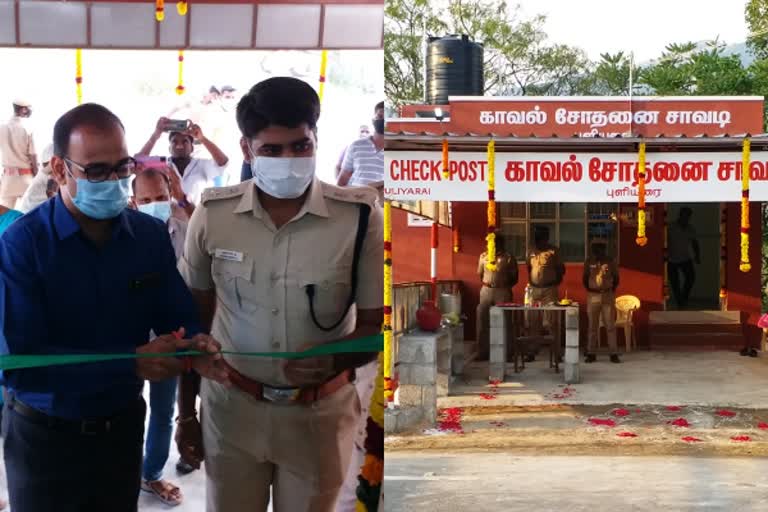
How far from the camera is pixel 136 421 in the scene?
48.4 inches

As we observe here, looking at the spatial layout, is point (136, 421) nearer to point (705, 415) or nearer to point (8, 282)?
point (8, 282)

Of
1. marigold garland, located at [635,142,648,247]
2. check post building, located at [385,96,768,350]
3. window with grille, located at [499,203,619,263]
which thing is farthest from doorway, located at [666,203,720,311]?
marigold garland, located at [635,142,648,247]

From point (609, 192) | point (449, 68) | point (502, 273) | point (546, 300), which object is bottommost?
point (546, 300)

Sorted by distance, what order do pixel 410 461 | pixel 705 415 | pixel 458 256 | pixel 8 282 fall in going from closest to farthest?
1. pixel 8 282
2. pixel 410 461
3. pixel 705 415
4. pixel 458 256

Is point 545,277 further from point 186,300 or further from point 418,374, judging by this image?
point 186,300

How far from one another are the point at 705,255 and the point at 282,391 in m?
10.1

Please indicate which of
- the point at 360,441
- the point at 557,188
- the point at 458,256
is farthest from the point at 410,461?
the point at 360,441

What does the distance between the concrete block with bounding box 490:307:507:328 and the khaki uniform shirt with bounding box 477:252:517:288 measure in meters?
0.75

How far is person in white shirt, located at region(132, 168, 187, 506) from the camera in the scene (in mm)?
1199

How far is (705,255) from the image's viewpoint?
10.6m

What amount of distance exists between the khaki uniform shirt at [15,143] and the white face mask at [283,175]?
11.0 inches

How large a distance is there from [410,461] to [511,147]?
3311mm

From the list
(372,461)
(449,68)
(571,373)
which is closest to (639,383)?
(571,373)

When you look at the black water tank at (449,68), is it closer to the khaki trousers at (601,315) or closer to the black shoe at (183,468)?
the khaki trousers at (601,315)
